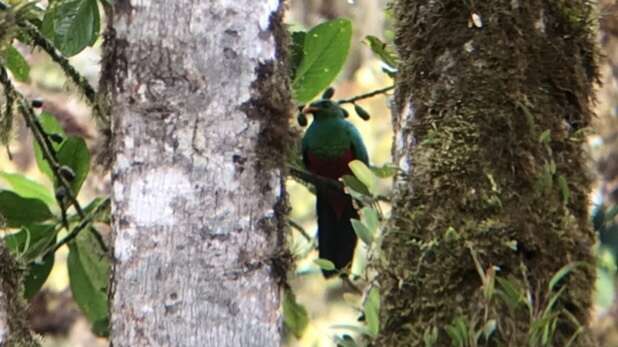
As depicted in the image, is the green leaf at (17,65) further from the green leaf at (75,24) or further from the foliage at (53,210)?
the green leaf at (75,24)

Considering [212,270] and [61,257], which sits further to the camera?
[61,257]

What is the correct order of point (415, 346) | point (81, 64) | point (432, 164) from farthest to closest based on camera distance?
point (81, 64) → point (432, 164) → point (415, 346)

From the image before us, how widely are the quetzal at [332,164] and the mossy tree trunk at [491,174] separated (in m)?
2.00

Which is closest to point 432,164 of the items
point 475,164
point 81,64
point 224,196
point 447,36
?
point 475,164

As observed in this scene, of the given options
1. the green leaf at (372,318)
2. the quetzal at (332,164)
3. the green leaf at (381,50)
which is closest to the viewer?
the green leaf at (372,318)

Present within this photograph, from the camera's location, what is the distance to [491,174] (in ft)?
6.27

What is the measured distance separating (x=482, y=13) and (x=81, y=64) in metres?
4.65

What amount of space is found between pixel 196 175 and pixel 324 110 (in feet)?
8.36

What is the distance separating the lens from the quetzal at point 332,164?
13.8 ft

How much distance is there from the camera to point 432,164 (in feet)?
6.48

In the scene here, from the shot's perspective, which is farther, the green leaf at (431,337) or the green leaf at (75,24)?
the green leaf at (75,24)

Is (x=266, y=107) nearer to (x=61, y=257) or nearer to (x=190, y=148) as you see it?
(x=190, y=148)

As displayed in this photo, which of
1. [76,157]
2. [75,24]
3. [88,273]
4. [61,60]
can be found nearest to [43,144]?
[76,157]

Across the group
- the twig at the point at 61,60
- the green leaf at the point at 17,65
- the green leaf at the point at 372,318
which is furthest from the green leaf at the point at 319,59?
the green leaf at the point at 372,318
